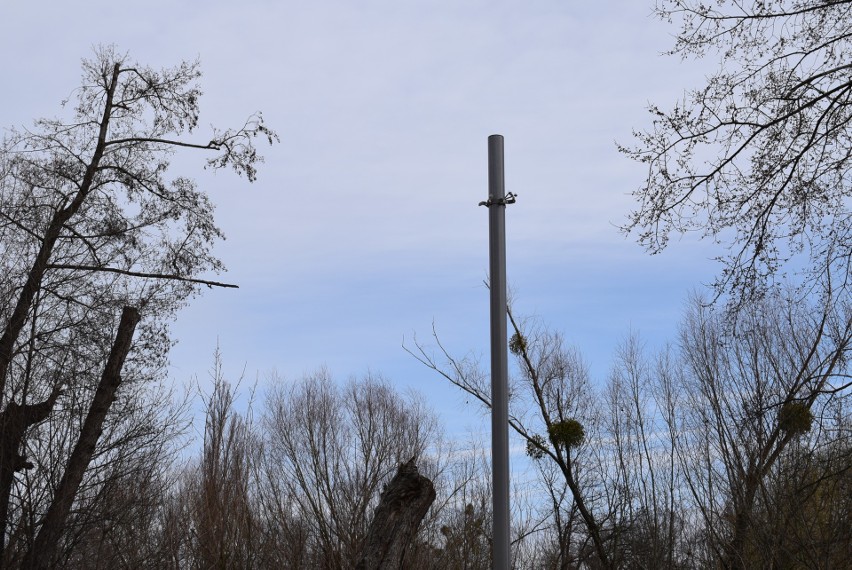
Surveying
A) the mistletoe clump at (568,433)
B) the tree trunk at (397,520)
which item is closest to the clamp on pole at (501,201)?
the tree trunk at (397,520)

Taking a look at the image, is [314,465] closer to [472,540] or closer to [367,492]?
[367,492]

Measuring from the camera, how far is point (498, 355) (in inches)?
248

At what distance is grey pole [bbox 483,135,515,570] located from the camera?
5.96 meters

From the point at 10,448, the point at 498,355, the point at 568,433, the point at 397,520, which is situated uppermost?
the point at 568,433

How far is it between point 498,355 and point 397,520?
2.39 m

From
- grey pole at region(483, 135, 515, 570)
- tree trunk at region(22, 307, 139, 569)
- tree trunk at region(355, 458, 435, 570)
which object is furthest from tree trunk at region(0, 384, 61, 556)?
grey pole at region(483, 135, 515, 570)

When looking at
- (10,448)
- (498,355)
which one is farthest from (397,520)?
(10,448)

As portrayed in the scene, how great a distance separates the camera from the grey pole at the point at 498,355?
5965 mm

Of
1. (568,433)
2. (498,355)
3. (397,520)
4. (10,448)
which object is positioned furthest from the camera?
(568,433)

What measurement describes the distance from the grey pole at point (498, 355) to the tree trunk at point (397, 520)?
197cm

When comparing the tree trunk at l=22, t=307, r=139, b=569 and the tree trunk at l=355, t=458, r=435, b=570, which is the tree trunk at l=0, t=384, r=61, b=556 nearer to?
the tree trunk at l=22, t=307, r=139, b=569

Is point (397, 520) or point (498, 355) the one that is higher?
point (498, 355)

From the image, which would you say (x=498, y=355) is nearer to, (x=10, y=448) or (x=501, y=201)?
(x=501, y=201)

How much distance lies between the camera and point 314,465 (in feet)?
72.2
